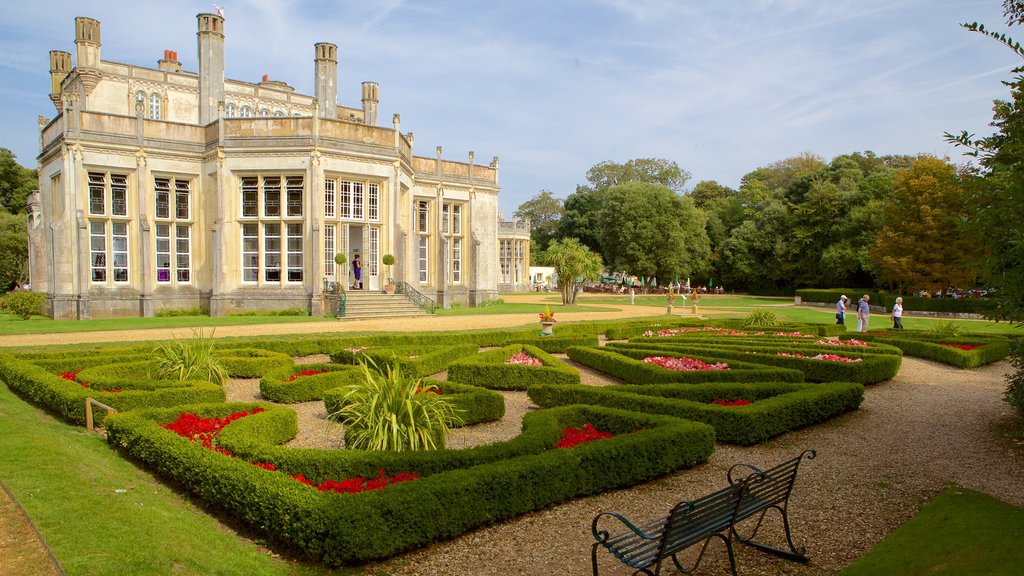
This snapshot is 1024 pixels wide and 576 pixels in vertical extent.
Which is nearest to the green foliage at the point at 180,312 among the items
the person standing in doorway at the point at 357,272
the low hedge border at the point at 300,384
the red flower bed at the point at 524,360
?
the person standing in doorway at the point at 357,272

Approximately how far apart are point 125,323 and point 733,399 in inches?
817

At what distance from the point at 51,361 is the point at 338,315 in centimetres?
1278

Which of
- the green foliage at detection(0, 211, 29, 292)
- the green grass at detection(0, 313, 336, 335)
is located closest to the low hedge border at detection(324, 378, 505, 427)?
the green grass at detection(0, 313, 336, 335)

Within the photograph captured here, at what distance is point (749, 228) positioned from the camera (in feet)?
201

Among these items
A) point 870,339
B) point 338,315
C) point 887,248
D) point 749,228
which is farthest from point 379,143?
point 749,228

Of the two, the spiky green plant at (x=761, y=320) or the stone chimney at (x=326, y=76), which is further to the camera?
the stone chimney at (x=326, y=76)

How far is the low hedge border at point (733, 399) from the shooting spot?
8.91m

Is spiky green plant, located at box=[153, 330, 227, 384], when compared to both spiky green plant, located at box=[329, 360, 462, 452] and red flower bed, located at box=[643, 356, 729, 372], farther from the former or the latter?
red flower bed, located at box=[643, 356, 729, 372]

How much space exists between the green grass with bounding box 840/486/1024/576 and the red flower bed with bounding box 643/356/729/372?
7.03 meters

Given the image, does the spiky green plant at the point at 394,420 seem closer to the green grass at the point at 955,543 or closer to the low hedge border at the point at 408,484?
the low hedge border at the point at 408,484

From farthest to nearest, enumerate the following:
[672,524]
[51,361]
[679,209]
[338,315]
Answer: [679,209] < [338,315] < [51,361] < [672,524]

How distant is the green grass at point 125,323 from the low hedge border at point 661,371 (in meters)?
12.8

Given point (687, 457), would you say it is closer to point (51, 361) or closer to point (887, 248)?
point (51, 361)

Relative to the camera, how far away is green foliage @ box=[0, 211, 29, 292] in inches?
1688
